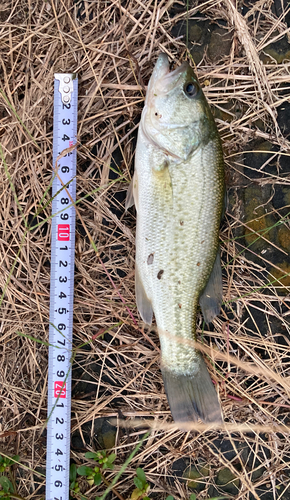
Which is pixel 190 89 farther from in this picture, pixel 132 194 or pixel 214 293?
pixel 214 293

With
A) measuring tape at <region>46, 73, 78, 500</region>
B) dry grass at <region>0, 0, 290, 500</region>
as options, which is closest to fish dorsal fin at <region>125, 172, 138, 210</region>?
dry grass at <region>0, 0, 290, 500</region>

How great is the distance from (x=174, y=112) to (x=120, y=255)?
120cm

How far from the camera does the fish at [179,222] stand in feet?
7.06

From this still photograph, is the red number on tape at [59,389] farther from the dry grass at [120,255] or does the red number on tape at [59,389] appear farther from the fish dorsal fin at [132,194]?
the fish dorsal fin at [132,194]

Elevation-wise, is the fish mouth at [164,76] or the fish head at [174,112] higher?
the fish mouth at [164,76]

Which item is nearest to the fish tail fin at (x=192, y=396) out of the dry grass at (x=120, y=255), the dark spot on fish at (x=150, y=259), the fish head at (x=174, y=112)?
the dry grass at (x=120, y=255)

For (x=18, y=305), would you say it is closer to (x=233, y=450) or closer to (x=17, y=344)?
(x=17, y=344)

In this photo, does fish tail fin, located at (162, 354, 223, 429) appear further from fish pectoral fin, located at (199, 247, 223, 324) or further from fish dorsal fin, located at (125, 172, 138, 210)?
fish dorsal fin, located at (125, 172, 138, 210)

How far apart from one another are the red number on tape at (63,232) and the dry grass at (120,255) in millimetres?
114

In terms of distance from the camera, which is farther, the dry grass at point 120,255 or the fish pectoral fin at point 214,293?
the dry grass at point 120,255

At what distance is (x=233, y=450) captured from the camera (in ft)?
8.73

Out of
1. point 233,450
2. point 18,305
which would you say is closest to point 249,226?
point 233,450

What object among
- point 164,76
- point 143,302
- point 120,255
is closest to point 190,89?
point 164,76

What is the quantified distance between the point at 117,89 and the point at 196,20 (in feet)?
2.89
